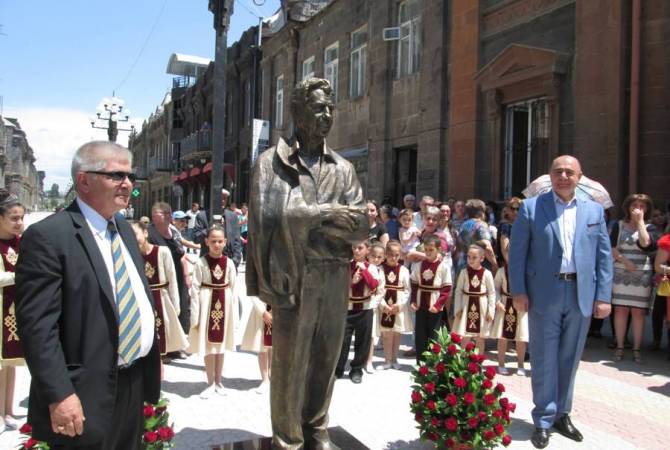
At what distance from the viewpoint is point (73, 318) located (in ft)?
7.55

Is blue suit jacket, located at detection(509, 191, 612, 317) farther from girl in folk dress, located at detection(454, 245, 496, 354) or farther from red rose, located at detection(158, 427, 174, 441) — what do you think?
red rose, located at detection(158, 427, 174, 441)

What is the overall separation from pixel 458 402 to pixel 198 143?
32.0 metres

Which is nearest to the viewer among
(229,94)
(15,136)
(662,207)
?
(662,207)

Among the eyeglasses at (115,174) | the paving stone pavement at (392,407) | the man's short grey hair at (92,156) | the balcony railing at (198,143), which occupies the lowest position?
the paving stone pavement at (392,407)

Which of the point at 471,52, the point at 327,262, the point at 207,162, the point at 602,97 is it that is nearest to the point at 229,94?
the point at 207,162

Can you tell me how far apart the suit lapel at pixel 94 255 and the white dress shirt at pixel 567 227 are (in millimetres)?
3347

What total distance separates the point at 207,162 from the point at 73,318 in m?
31.8

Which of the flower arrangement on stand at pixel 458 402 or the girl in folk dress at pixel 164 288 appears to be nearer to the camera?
the flower arrangement on stand at pixel 458 402

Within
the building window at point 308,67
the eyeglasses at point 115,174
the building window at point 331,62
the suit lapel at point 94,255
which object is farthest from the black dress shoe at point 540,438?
the building window at point 308,67

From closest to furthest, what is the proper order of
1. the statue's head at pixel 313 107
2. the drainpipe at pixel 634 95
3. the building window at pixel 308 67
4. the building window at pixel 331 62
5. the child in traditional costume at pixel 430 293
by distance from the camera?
1. the statue's head at pixel 313 107
2. the child in traditional costume at pixel 430 293
3. the drainpipe at pixel 634 95
4. the building window at pixel 331 62
5. the building window at pixel 308 67

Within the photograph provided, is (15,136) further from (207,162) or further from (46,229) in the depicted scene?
(46,229)

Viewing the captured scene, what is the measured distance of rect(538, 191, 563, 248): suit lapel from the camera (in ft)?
14.7

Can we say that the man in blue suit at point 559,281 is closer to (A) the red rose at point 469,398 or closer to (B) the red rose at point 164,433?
(A) the red rose at point 469,398

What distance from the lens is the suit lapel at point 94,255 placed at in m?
2.38
